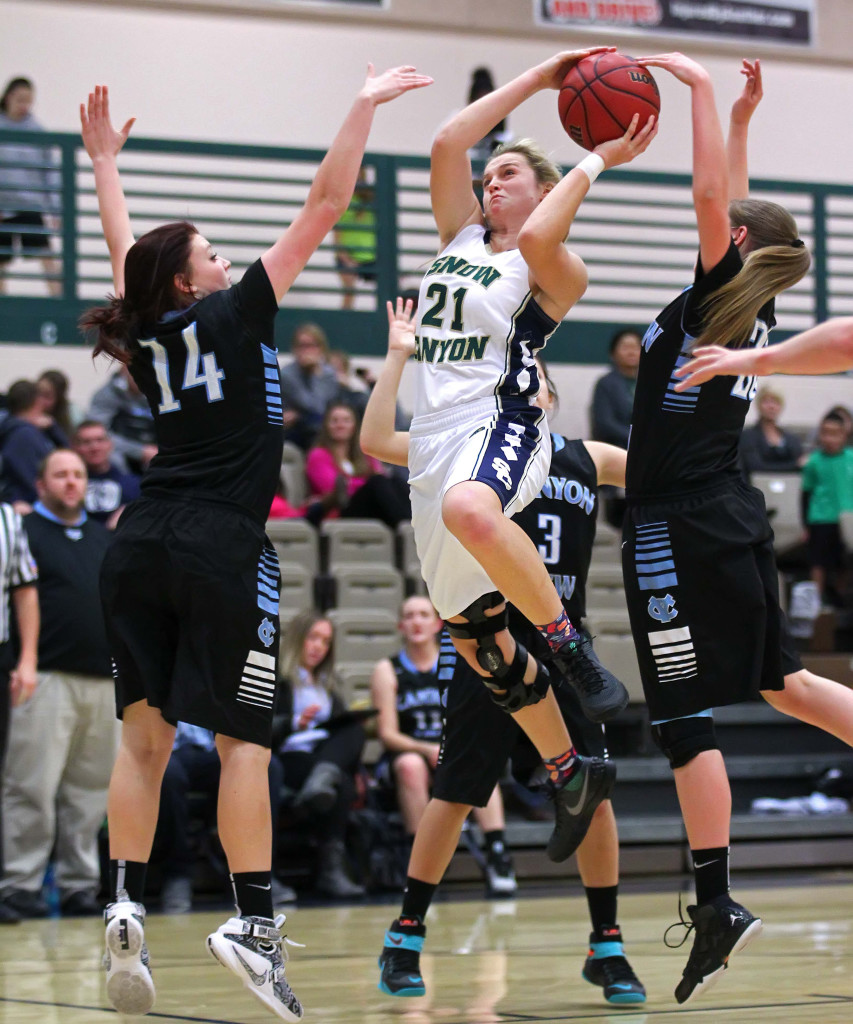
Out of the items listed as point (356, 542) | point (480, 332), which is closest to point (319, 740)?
point (356, 542)

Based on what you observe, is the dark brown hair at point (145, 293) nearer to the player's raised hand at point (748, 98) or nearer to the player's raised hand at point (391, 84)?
the player's raised hand at point (391, 84)

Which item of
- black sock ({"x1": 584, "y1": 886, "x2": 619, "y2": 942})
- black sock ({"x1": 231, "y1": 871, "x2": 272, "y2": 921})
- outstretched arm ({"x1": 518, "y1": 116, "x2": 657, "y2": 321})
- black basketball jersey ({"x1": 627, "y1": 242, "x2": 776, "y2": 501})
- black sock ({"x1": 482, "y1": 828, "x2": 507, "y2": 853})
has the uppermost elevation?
outstretched arm ({"x1": 518, "y1": 116, "x2": 657, "y2": 321})

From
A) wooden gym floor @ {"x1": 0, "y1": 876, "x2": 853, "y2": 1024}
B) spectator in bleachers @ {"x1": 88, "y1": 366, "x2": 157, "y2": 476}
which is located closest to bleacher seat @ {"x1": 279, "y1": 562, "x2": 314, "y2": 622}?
spectator in bleachers @ {"x1": 88, "y1": 366, "x2": 157, "y2": 476}

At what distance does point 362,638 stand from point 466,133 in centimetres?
526

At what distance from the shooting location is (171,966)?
525cm

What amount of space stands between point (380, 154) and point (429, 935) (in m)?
8.37

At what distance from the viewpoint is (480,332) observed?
4109mm

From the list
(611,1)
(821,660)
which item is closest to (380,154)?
(611,1)

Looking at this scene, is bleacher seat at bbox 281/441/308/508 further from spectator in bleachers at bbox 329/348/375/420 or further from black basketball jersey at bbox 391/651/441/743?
black basketball jersey at bbox 391/651/441/743

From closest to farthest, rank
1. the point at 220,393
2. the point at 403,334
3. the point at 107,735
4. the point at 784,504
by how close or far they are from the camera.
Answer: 1. the point at 220,393
2. the point at 403,334
3. the point at 107,735
4. the point at 784,504

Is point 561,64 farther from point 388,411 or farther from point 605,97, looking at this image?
point 388,411

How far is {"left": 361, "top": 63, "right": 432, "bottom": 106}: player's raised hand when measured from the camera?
391 centimetres

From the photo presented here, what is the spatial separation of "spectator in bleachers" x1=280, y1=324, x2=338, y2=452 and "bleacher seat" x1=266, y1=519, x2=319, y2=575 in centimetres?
140

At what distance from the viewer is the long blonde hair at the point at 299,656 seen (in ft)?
26.5
